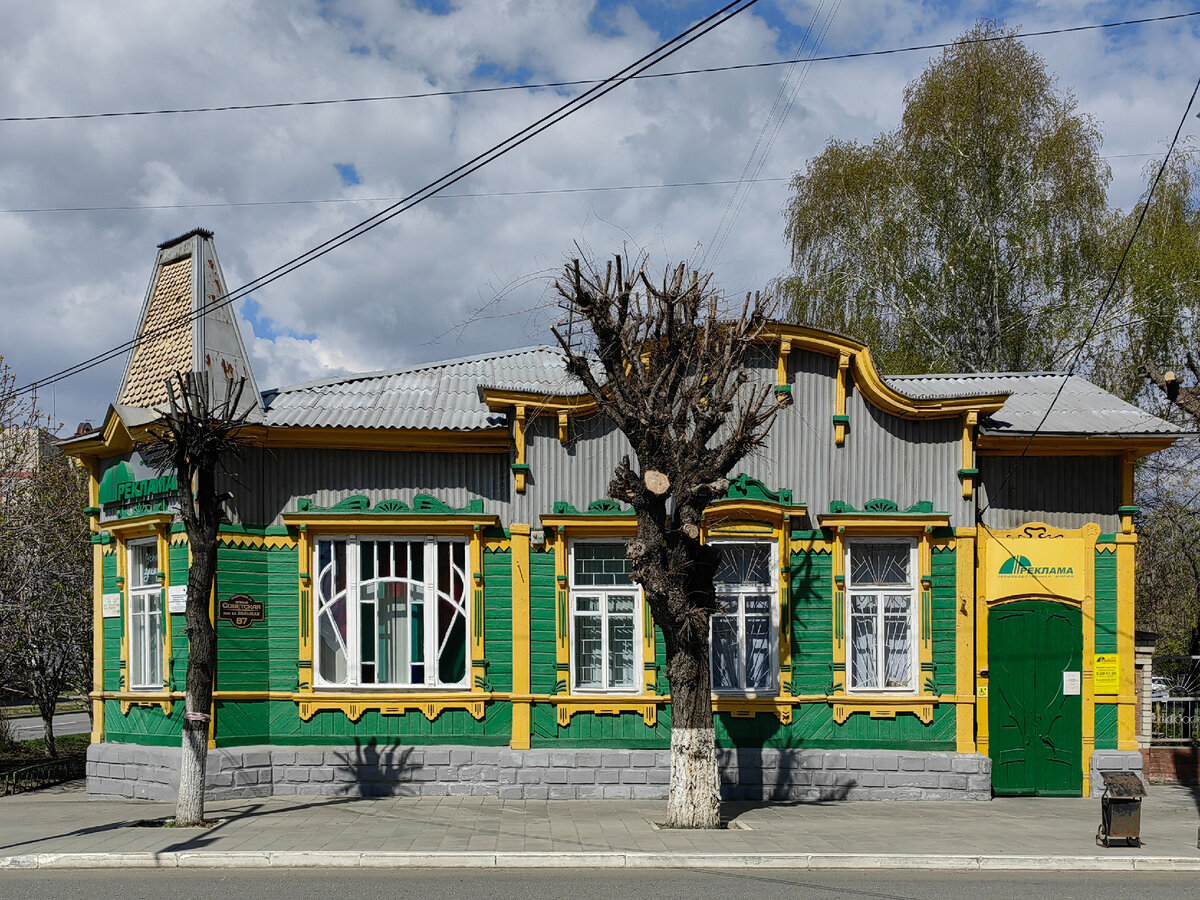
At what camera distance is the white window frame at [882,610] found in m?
14.1

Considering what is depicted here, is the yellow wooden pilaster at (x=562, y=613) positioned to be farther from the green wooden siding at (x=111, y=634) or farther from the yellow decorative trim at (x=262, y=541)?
the green wooden siding at (x=111, y=634)

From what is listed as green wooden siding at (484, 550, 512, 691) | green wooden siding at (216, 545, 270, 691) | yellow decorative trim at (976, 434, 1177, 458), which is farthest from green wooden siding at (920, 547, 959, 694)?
green wooden siding at (216, 545, 270, 691)

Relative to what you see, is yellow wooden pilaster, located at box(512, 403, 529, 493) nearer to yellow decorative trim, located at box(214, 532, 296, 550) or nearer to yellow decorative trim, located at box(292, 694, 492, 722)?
yellow decorative trim, located at box(292, 694, 492, 722)

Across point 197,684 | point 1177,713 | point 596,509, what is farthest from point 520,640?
point 1177,713

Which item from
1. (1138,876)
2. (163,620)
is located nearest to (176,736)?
(163,620)

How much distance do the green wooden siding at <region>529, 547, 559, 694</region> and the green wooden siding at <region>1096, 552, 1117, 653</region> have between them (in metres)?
7.21

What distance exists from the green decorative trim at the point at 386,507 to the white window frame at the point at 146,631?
221cm

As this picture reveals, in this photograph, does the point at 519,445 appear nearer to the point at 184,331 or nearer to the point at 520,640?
the point at 520,640

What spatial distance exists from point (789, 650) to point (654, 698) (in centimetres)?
185

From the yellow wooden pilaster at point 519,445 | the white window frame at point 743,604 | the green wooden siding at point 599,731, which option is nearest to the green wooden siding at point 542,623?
the green wooden siding at point 599,731

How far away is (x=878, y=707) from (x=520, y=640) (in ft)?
15.4

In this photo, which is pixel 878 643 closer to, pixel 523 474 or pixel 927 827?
pixel 927 827

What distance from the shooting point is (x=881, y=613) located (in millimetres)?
14203

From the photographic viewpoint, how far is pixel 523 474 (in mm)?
14141
